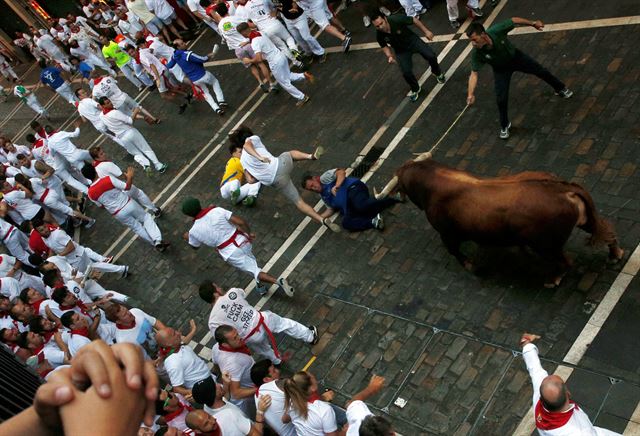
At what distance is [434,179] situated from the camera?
23.9ft

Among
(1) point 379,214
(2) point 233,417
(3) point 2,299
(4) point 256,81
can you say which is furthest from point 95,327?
(4) point 256,81

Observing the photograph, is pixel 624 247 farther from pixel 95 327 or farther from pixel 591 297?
pixel 95 327

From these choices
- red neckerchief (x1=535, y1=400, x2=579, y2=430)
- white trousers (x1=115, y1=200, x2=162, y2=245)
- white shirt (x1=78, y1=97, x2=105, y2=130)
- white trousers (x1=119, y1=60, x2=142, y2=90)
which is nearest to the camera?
red neckerchief (x1=535, y1=400, x2=579, y2=430)

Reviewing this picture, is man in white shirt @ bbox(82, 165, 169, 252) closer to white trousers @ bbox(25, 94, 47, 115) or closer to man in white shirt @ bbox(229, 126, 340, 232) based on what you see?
man in white shirt @ bbox(229, 126, 340, 232)

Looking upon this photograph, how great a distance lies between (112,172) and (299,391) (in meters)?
7.49

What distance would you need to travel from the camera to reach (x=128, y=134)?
534 inches


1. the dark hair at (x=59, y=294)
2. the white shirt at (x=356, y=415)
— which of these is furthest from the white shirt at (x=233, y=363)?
the dark hair at (x=59, y=294)

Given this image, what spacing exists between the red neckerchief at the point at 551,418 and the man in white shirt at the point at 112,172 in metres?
9.21

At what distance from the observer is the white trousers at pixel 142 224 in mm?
11477

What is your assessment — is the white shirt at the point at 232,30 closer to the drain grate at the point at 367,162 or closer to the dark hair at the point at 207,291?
the drain grate at the point at 367,162

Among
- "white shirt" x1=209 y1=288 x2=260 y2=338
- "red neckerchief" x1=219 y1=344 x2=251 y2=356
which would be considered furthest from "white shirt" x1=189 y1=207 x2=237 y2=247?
"red neckerchief" x1=219 y1=344 x2=251 y2=356

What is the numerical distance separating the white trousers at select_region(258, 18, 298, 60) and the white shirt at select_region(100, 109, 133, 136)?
3912 millimetres

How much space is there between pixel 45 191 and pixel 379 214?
333 inches

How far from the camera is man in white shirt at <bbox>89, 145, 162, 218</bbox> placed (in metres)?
11.2
